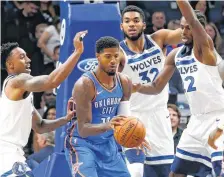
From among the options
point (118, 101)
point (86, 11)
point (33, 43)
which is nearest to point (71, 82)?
point (86, 11)

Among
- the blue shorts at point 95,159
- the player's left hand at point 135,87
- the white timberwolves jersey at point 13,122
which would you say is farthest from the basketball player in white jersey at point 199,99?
the white timberwolves jersey at point 13,122

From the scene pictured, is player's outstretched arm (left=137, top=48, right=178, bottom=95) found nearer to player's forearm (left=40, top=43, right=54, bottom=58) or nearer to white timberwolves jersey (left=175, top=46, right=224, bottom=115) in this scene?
white timberwolves jersey (left=175, top=46, right=224, bottom=115)

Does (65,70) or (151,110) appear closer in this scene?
(65,70)

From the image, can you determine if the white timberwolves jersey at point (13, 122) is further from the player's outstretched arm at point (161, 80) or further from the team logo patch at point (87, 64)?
the team logo patch at point (87, 64)

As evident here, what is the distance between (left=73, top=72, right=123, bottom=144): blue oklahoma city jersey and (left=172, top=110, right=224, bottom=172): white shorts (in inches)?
35.2

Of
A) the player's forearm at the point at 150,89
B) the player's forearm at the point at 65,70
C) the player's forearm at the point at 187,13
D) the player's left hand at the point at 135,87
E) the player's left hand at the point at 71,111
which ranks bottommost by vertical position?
the player's left hand at the point at 71,111

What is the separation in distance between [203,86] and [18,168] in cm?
209

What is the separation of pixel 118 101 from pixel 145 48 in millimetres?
1653

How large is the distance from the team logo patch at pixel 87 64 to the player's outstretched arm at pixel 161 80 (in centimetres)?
76

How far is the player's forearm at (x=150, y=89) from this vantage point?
9.16 meters

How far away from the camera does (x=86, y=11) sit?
31.6 ft

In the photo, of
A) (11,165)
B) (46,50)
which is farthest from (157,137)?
(46,50)

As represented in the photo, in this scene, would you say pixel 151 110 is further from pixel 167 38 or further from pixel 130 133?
pixel 130 133

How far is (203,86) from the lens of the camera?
28.5ft
